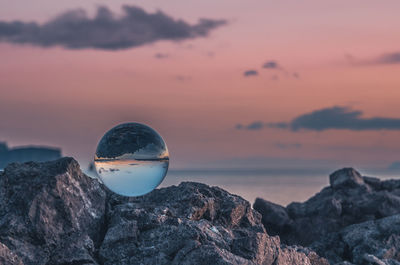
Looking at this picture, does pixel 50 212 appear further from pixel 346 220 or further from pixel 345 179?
pixel 345 179

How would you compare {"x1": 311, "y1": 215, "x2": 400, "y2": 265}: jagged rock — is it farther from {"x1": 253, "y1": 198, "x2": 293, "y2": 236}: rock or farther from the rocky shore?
the rocky shore

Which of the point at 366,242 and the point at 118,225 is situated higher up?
the point at 118,225

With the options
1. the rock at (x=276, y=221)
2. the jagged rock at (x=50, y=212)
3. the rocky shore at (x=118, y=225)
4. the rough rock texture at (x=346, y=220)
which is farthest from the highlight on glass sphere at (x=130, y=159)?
the rock at (x=276, y=221)

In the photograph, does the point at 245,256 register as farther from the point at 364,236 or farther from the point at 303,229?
the point at 303,229

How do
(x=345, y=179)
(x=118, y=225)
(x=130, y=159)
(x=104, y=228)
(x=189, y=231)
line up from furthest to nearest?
1. (x=345, y=179)
2. (x=130, y=159)
3. (x=104, y=228)
4. (x=118, y=225)
5. (x=189, y=231)

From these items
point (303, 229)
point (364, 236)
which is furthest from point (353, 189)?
point (364, 236)

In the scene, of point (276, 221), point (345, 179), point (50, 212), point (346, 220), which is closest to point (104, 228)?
point (50, 212)
